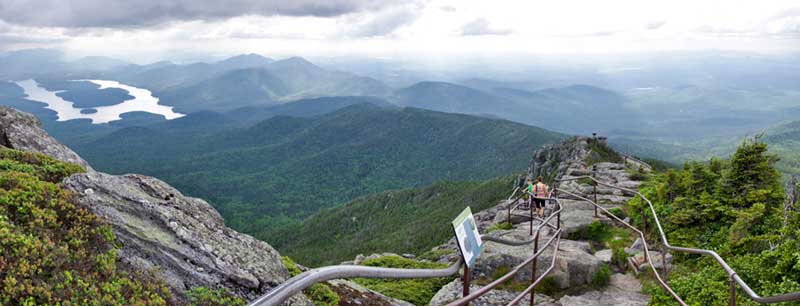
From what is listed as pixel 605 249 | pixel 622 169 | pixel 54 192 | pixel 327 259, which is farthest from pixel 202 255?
pixel 327 259

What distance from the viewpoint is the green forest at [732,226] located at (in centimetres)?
881

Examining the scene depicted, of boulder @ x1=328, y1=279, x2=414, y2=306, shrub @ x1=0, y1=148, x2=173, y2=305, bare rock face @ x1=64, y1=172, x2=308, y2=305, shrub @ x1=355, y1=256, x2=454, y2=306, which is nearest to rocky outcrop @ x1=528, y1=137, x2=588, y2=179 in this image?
shrub @ x1=355, y1=256, x2=454, y2=306

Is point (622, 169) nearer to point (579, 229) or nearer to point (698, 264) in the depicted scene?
point (579, 229)

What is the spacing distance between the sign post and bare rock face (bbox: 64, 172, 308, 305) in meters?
3.80

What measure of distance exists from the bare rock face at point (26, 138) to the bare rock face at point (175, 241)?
7142 mm

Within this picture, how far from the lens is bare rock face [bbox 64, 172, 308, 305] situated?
754cm

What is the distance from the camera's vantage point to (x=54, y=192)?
7492 millimetres

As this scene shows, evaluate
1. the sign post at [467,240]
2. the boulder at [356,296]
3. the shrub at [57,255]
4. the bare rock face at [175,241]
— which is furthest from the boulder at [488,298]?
the shrub at [57,255]

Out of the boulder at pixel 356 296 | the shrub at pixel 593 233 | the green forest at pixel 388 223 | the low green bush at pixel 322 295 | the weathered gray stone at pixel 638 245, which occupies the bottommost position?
Answer: the green forest at pixel 388 223

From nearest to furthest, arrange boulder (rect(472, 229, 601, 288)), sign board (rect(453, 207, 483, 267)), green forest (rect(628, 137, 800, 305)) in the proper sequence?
sign board (rect(453, 207, 483, 267))
green forest (rect(628, 137, 800, 305))
boulder (rect(472, 229, 601, 288))

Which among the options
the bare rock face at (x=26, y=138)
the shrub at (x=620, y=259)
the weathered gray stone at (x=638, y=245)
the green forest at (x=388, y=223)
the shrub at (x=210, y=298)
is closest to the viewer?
the shrub at (x=210, y=298)

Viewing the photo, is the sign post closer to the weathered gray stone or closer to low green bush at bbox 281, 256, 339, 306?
low green bush at bbox 281, 256, 339, 306

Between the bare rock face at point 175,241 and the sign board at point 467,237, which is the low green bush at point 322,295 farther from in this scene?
the sign board at point 467,237

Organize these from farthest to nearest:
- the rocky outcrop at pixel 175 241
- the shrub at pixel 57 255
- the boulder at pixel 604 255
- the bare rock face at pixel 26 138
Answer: the bare rock face at pixel 26 138 < the boulder at pixel 604 255 < the rocky outcrop at pixel 175 241 < the shrub at pixel 57 255
